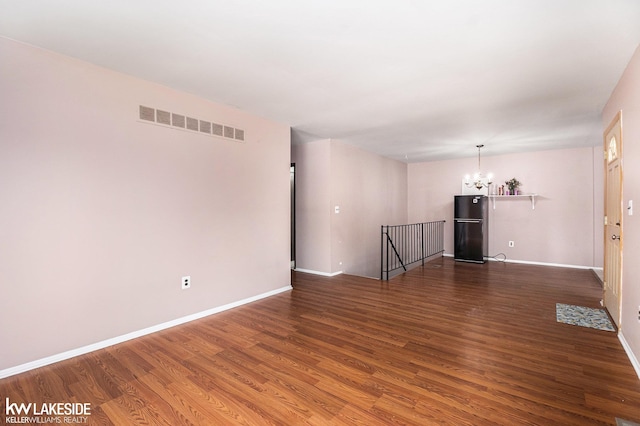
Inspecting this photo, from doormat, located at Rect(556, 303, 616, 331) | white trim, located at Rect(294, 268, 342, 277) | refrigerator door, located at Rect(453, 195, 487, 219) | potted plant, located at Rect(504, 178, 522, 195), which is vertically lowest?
doormat, located at Rect(556, 303, 616, 331)

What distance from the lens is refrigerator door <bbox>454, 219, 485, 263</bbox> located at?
269 inches

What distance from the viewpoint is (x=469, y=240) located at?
6.94 metres

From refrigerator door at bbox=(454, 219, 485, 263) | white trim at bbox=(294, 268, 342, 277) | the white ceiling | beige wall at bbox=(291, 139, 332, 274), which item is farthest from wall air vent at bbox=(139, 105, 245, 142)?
refrigerator door at bbox=(454, 219, 485, 263)

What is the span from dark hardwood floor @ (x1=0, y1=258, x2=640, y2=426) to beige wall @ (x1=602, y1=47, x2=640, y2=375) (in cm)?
29

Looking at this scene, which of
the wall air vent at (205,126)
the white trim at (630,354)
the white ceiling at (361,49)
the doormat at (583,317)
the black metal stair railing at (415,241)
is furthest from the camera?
the black metal stair railing at (415,241)

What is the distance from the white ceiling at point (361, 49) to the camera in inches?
77.0

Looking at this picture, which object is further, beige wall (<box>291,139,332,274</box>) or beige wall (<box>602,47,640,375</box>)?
beige wall (<box>291,139,332,274</box>)

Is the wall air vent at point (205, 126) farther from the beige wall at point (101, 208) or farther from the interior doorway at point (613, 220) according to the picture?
the interior doorway at point (613, 220)

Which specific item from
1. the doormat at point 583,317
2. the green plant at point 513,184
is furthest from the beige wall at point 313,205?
the green plant at point 513,184

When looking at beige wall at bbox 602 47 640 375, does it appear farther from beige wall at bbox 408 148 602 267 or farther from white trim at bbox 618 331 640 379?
beige wall at bbox 408 148 602 267

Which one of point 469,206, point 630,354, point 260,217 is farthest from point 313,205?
point 630,354

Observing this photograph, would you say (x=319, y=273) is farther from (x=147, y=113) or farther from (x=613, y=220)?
(x=613, y=220)

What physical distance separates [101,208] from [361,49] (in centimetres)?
272

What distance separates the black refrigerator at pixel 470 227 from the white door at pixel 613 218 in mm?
2988
